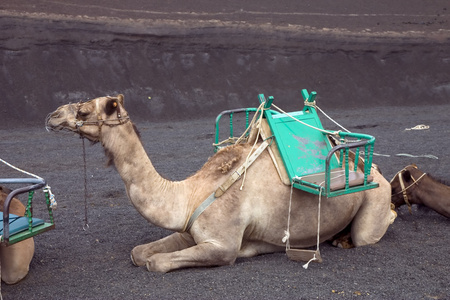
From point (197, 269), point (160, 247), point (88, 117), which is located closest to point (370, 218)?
point (197, 269)

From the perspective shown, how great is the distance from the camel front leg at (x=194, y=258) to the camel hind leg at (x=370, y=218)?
146 cm

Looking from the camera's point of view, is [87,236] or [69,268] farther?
[87,236]

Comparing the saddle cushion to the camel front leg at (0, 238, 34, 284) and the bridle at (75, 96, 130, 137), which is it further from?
the bridle at (75, 96, 130, 137)

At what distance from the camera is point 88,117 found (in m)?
5.27

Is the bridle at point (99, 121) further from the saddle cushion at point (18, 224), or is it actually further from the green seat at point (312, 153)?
the green seat at point (312, 153)

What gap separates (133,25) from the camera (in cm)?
1897

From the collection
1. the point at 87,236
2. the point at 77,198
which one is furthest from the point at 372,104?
the point at 87,236

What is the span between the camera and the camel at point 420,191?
23.3 ft

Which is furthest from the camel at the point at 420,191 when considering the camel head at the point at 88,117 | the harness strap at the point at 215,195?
the camel head at the point at 88,117

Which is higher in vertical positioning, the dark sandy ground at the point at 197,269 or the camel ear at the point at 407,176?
the camel ear at the point at 407,176

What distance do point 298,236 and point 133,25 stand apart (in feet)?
47.8

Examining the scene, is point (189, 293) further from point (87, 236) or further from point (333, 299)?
point (87, 236)

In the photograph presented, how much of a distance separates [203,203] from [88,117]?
130 cm

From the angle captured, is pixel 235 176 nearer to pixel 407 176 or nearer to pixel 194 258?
pixel 194 258
